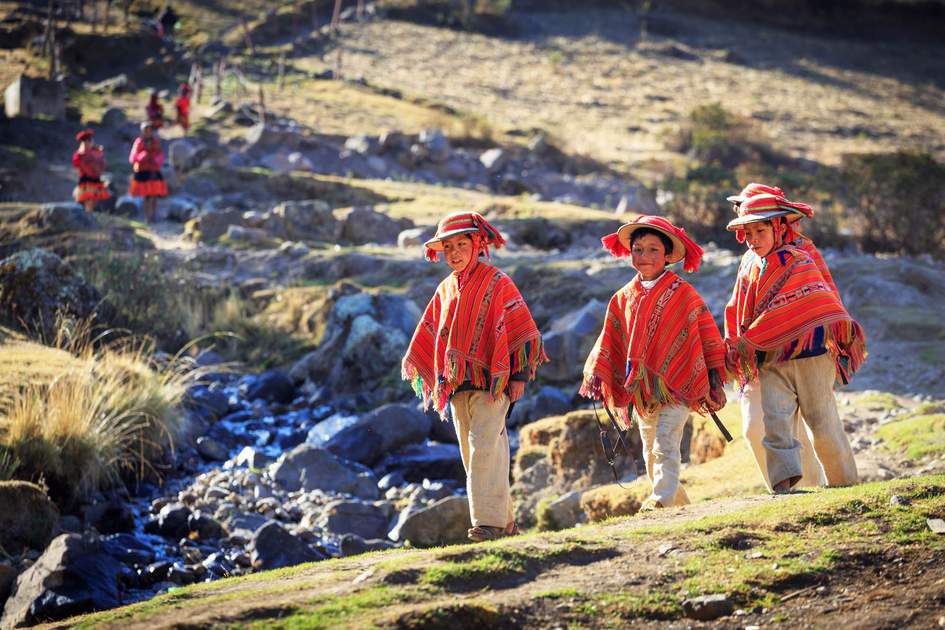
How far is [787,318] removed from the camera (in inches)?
243

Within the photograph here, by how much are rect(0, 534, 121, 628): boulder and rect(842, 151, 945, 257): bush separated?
1396cm

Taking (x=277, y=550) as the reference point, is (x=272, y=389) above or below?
below

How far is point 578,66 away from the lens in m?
48.4

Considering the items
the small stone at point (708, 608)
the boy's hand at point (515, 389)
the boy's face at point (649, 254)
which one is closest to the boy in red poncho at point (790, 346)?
the boy's face at point (649, 254)

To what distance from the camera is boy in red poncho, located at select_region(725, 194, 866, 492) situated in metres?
6.14

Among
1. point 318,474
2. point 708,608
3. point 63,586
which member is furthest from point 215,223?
point 708,608

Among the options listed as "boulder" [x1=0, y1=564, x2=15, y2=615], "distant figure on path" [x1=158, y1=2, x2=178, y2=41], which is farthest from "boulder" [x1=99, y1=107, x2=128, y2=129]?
"boulder" [x1=0, y1=564, x2=15, y2=615]

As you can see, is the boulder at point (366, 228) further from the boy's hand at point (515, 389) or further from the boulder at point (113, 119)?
the boulder at point (113, 119)

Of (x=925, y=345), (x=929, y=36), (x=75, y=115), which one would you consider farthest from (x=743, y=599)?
(x=929, y=36)

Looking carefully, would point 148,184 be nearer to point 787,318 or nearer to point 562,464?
point 562,464

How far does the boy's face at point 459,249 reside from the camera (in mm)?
6371

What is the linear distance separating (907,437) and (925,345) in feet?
10.5

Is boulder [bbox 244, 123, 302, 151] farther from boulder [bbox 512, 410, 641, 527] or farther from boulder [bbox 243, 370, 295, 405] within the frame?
boulder [bbox 512, 410, 641, 527]

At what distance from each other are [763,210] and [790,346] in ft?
2.35
